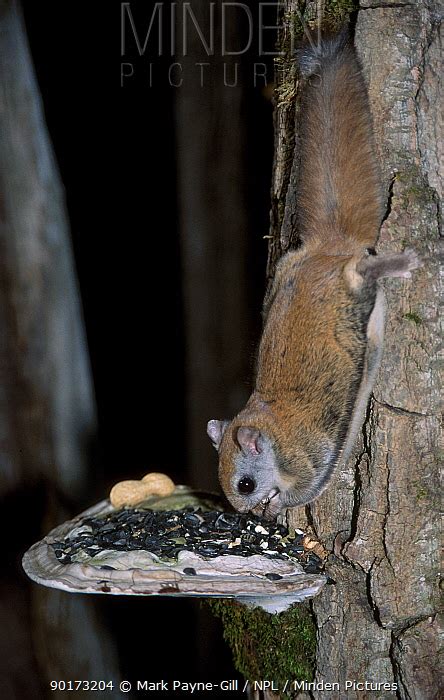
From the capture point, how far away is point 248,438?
6.24 feet

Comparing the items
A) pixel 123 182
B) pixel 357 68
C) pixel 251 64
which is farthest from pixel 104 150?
pixel 357 68

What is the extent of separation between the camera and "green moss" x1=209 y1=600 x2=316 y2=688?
6.44 feet

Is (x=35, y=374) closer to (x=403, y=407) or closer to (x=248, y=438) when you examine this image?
(x=248, y=438)

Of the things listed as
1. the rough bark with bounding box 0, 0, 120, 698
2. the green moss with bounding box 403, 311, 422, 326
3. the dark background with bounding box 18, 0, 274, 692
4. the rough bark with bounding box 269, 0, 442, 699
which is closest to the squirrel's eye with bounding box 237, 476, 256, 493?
the rough bark with bounding box 269, 0, 442, 699

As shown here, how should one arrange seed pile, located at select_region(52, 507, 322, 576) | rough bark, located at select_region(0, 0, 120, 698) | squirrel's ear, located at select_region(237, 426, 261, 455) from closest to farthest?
seed pile, located at select_region(52, 507, 322, 576) → squirrel's ear, located at select_region(237, 426, 261, 455) → rough bark, located at select_region(0, 0, 120, 698)

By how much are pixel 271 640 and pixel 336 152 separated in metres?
1.26

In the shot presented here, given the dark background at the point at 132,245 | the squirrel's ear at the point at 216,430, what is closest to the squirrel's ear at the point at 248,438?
the squirrel's ear at the point at 216,430

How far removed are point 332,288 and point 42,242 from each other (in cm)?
188

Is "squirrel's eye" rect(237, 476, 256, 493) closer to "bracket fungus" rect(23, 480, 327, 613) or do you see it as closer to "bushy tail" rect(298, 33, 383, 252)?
"bracket fungus" rect(23, 480, 327, 613)

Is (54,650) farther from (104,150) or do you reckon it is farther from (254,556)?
(104,150)

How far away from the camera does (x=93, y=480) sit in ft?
12.0

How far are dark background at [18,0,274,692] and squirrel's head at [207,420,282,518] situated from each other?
2.47m

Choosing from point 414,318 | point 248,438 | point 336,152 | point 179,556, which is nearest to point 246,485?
point 248,438

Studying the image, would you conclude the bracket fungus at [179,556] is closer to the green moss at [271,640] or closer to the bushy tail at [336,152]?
the green moss at [271,640]
